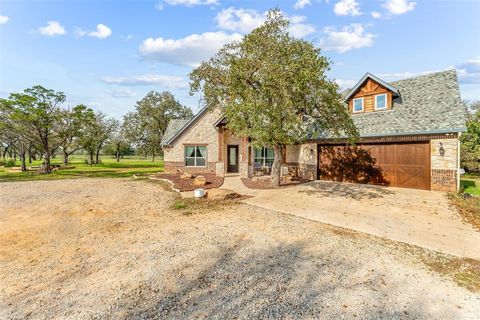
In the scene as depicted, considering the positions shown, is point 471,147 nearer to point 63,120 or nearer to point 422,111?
point 422,111

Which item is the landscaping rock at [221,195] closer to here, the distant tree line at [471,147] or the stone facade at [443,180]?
the stone facade at [443,180]

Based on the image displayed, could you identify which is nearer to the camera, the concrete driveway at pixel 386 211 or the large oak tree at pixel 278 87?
the concrete driveway at pixel 386 211

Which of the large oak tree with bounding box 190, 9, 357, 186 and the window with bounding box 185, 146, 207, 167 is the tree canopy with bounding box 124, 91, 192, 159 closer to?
the window with bounding box 185, 146, 207, 167

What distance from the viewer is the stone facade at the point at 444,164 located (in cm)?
1208

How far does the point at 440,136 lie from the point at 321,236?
10510mm

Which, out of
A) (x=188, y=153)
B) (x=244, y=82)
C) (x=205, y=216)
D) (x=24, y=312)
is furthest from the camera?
(x=188, y=153)

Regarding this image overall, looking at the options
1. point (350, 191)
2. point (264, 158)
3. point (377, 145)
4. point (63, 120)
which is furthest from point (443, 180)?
point (63, 120)

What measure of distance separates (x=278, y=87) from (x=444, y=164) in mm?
9671

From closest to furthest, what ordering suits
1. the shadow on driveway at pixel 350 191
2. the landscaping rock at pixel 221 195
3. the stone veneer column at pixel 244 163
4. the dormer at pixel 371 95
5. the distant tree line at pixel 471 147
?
the landscaping rock at pixel 221 195
the shadow on driveway at pixel 350 191
the dormer at pixel 371 95
the stone veneer column at pixel 244 163
the distant tree line at pixel 471 147

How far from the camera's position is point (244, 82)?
1298cm

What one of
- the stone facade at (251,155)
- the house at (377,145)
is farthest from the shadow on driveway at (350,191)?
the stone facade at (251,155)

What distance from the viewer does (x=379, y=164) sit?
14680 mm

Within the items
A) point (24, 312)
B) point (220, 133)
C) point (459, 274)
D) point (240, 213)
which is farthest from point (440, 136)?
point (24, 312)

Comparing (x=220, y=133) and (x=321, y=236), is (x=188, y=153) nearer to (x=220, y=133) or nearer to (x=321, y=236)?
(x=220, y=133)
